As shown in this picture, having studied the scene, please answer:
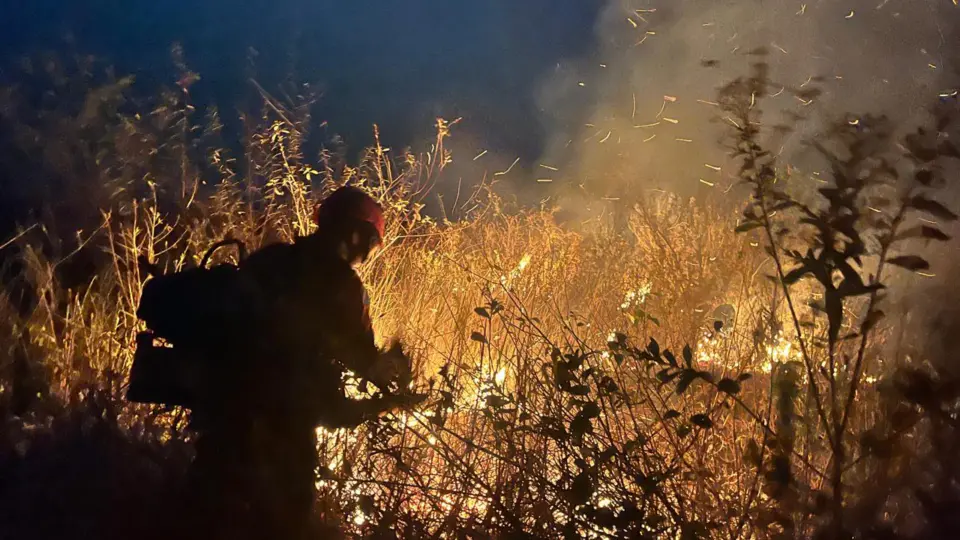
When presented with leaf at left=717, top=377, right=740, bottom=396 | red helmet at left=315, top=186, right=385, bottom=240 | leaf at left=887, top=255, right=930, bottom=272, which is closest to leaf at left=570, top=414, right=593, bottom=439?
leaf at left=717, top=377, right=740, bottom=396

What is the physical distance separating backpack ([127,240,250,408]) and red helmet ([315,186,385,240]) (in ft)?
0.97

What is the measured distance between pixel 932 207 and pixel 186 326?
213cm

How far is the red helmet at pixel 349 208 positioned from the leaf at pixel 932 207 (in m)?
1.55

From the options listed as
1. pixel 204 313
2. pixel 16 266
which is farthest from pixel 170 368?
pixel 16 266

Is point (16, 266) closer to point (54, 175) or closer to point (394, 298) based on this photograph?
point (54, 175)

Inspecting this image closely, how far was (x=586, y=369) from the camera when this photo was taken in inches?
121

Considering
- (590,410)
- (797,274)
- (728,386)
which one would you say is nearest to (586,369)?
(590,410)

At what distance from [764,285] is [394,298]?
2.46 metres

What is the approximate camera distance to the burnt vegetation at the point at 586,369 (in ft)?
6.77

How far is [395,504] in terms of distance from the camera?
2.72m

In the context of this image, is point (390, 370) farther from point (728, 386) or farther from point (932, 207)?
point (932, 207)

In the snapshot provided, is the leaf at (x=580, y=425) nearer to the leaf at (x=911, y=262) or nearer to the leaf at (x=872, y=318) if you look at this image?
the leaf at (x=872, y=318)

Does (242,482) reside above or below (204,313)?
below

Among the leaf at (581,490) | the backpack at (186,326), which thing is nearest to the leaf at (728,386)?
the leaf at (581,490)
